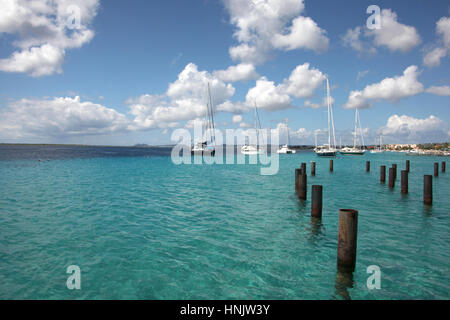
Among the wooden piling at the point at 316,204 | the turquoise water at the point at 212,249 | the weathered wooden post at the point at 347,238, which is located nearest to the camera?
the turquoise water at the point at 212,249

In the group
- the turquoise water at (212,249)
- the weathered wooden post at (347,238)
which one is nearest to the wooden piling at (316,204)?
the turquoise water at (212,249)

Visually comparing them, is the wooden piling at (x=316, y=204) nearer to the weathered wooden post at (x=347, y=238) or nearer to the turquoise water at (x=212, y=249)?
the turquoise water at (x=212, y=249)

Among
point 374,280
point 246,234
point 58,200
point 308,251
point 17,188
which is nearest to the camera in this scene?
point 374,280

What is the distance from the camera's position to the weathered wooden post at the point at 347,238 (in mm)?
7406

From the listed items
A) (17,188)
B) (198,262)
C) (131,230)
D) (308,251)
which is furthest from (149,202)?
(17,188)

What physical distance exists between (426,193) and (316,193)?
372 inches

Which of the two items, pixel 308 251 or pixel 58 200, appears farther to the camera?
pixel 58 200

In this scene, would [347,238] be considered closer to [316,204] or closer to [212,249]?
[212,249]

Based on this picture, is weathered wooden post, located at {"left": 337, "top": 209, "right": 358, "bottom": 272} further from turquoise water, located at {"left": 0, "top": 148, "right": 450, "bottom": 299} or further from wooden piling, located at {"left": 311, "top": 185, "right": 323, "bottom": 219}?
wooden piling, located at {"left": 311, "top": 185, "right": 323, "bottom": 219}

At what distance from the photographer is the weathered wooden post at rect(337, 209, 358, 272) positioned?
7.41 metres

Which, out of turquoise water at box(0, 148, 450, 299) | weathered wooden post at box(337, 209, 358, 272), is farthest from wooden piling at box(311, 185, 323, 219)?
weathered wooden post at box(337, 209, 358, 272)

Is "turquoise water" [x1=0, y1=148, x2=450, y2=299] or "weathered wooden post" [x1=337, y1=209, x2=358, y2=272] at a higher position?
"weathered wooden post" [x1=337, y1=209, x2=358, y2=272]

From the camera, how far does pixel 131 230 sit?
11.7 m
